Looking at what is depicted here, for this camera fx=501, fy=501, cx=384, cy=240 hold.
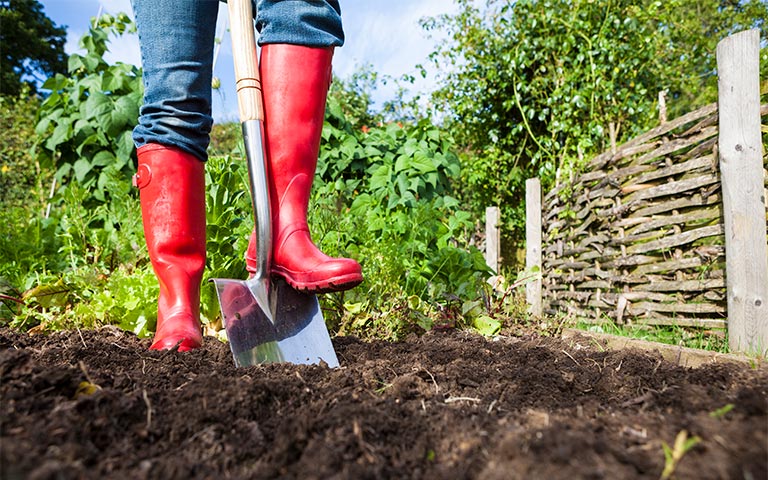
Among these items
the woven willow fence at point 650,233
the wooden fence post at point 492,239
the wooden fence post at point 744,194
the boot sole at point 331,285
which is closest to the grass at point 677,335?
the woven willow fence at point 650,233

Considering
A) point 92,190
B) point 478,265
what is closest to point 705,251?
point 478,265

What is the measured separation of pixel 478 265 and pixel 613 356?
144 centimetres

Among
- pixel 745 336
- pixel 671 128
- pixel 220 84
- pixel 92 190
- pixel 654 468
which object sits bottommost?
pixel 745 336

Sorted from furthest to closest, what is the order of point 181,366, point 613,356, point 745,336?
point 745,336
point 613,356
point 181,366

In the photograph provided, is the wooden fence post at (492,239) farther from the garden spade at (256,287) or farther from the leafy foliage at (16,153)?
the leafy foliage at (16,153)

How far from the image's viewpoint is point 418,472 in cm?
71

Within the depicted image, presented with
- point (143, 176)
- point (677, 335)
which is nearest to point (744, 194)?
point (677, 335)

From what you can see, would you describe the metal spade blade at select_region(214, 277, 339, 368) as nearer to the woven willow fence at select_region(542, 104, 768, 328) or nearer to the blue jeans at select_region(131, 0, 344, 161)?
the blue jeans at select_region(131, 0, 344, 161)

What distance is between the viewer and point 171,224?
1.64 m

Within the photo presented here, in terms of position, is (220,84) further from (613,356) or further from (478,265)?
(613,356)

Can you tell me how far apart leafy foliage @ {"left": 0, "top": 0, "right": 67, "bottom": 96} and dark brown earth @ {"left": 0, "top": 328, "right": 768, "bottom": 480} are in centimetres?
2083

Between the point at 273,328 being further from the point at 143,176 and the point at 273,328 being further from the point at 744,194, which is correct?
the point at 744,194

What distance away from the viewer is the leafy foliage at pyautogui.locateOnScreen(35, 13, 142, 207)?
3.91 metres

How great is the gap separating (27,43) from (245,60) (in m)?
23.2
